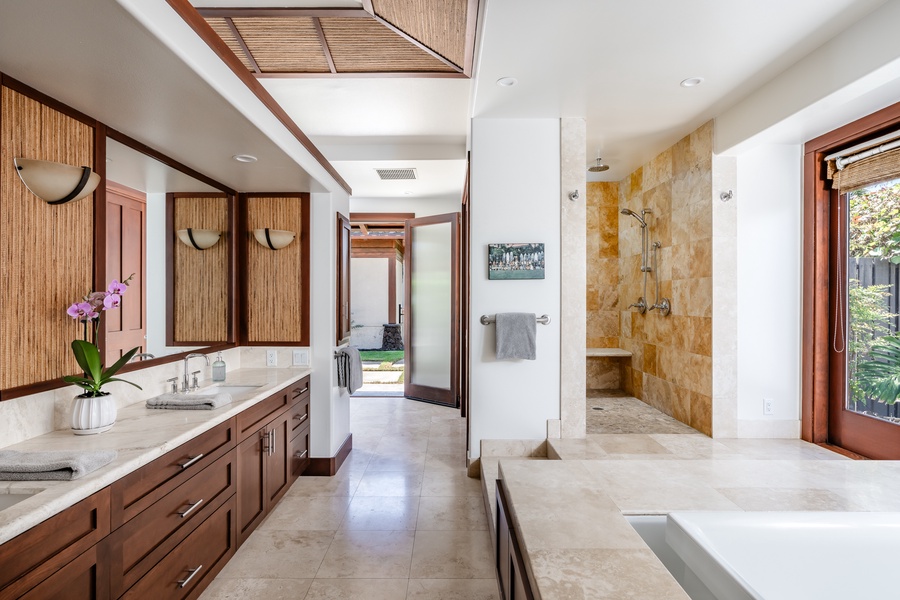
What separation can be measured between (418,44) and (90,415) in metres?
2.34

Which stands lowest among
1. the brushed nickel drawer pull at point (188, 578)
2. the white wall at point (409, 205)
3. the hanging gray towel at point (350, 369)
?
the brushed nickel drawer pull at point (188, 578)

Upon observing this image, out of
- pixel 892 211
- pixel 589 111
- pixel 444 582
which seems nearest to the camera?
pixel 444 582

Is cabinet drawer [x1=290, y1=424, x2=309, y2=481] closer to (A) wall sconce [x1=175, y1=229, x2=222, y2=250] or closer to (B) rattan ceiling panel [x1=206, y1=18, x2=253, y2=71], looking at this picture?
(A) wall sconce [x1=175, y1=229, x2=222, y2=250]

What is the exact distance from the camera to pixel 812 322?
10.0ft

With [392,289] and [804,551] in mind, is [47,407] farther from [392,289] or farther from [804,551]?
[392,289]

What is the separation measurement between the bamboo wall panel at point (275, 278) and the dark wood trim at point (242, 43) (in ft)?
2.91

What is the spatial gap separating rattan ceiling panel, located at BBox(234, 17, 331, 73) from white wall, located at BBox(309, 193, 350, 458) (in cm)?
87

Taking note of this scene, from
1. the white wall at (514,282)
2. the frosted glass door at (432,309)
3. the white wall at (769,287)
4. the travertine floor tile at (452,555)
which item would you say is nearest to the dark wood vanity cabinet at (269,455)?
the travertine floor tile at (452,555)

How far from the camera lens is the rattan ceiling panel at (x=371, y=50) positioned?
2488mm

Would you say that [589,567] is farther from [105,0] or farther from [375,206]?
[375,206]

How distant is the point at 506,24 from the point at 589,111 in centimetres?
118

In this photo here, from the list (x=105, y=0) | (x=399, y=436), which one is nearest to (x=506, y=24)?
(x=105, y=0)

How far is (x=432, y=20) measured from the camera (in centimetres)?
233

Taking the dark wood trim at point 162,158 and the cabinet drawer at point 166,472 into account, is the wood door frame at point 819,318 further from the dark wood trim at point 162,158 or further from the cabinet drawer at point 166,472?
the dark wood trim at point 162,158
